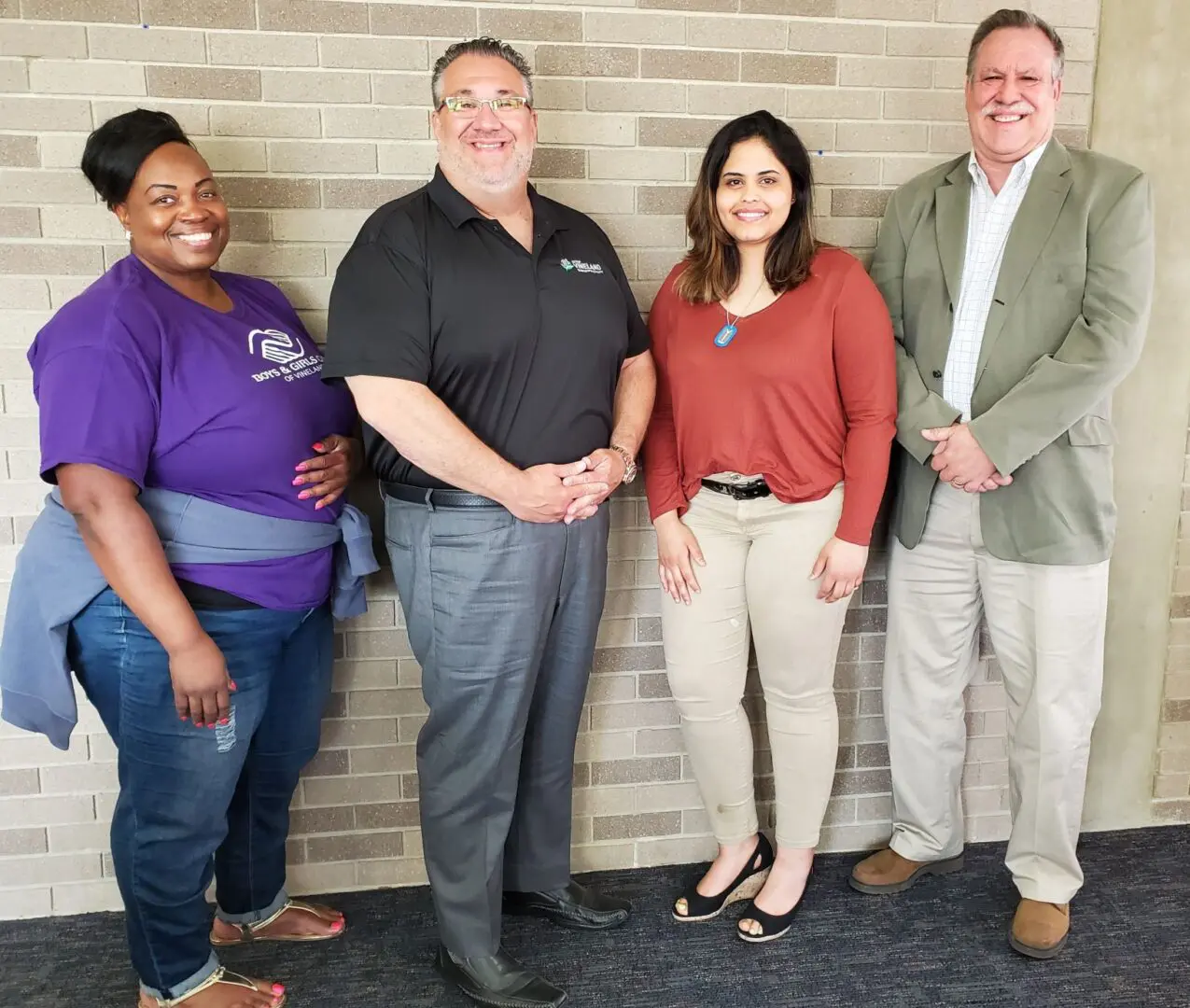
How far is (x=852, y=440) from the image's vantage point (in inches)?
84.8

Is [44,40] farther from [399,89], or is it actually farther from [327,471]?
[327,471]

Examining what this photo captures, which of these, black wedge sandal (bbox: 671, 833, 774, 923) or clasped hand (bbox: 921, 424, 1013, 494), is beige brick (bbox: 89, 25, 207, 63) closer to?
clasped hand (bbox: 921, 424, 1013, 494)

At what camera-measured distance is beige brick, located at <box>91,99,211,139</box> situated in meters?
2.13

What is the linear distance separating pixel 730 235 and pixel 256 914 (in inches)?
76.0

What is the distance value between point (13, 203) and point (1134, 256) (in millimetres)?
2423

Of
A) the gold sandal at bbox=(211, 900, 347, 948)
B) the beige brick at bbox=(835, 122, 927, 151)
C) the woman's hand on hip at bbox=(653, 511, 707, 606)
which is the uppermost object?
the beige brick at bbox=(835, 122, 927, 151)

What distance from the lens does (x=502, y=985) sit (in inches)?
82.4

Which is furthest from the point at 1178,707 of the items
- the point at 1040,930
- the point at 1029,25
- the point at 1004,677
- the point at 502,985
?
the point at 502,985

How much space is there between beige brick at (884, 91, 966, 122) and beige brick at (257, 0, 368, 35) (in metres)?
1.27

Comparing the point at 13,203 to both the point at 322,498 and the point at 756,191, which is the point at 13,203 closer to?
the point at 322,498

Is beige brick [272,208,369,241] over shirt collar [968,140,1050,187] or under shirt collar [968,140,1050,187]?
under

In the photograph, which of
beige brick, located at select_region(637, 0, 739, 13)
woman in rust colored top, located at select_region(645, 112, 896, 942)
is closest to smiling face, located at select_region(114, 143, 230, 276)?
woman in rust colored top, located at select_region(645, 112, 896, 942)

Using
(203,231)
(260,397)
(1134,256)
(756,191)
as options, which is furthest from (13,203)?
(1134,256)

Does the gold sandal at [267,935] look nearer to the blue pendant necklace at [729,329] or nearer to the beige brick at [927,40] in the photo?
the blue pendant necklace at [729,329]
